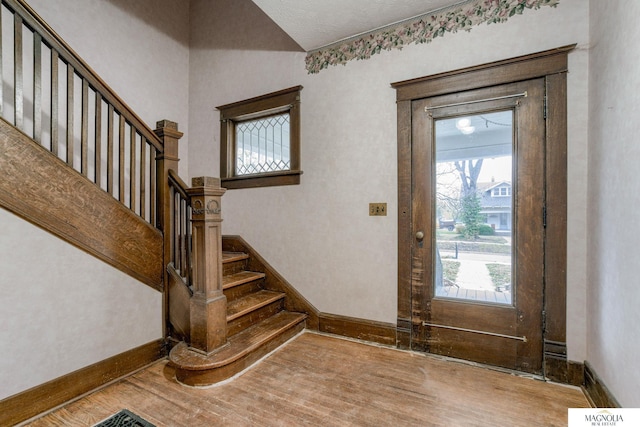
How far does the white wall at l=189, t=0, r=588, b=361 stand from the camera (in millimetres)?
1911

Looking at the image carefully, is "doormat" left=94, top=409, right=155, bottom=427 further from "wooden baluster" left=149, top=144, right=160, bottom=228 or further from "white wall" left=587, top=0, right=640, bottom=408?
"white wall" left=587, top=0, right=640, bottom=408

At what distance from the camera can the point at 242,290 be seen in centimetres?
277

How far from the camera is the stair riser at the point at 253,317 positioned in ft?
7.58

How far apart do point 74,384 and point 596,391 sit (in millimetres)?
3081

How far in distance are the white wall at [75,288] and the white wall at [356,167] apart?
41.4 inches

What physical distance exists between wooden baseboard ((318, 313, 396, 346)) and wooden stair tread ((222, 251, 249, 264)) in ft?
3.31

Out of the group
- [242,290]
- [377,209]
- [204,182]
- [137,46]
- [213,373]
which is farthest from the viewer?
[137,46]

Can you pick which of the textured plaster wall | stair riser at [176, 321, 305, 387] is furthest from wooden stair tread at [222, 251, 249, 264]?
stair riser at [176, 321, 305, 387]

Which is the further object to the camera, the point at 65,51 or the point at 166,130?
the point at 166,130

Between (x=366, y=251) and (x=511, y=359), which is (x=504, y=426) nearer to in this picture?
(x=511, y=359)

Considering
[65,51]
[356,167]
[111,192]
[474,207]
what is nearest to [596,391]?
[474,207]

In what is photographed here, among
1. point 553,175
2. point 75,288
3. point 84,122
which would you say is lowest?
point 75,288

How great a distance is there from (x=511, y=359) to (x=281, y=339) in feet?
5.70

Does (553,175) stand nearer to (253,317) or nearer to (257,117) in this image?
(253,317)
